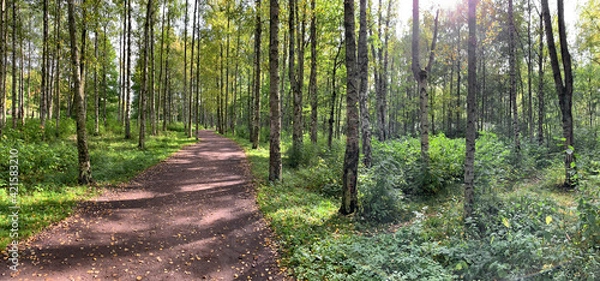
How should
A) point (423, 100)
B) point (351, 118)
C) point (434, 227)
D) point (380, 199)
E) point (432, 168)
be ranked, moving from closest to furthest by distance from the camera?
1. point (434, 227)
2. point (351, 118)
3. point (380, 199)
4. point (432, 168)
5. point (423, 100)

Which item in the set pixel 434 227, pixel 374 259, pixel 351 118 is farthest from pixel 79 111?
pixel 434 227

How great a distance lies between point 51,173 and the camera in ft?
28.1

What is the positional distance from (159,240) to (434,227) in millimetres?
6267

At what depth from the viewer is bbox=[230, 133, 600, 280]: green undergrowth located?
397 cm

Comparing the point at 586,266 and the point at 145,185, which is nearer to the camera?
the point at 586,266

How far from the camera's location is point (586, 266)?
3465 millimetres

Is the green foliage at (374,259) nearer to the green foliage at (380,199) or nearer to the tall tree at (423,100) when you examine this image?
the green foliage at (380,199)

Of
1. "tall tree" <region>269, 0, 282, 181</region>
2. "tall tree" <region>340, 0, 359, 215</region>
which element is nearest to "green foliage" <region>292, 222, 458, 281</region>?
"tall tree" <region>340, 0, 359, 215</region>

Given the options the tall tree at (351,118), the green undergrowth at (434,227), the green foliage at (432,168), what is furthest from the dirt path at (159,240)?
the green foliage at (432,168)

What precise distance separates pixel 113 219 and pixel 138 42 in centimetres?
1934

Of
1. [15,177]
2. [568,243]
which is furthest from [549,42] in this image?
[15,177]

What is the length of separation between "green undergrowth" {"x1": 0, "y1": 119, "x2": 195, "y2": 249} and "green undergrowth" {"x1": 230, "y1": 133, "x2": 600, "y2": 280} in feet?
15.3

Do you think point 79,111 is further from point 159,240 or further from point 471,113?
point 471,113

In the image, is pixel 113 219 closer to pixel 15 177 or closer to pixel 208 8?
pixel 15 177
